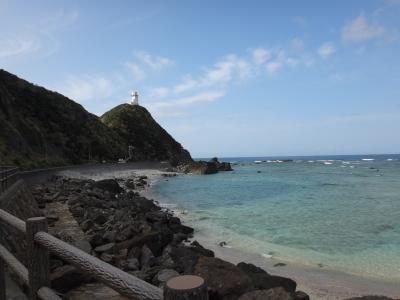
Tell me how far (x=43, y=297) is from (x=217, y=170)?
276ft

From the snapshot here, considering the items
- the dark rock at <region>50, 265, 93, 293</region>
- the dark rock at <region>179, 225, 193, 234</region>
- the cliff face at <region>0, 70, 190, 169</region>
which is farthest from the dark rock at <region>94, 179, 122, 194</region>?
the dark rock at <region>50, 265, 93, 293</region>

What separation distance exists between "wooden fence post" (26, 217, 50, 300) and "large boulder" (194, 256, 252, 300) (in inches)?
198

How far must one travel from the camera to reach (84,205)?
17.9m

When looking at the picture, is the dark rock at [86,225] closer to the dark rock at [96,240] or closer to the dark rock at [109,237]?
the dark rock at [109,237]

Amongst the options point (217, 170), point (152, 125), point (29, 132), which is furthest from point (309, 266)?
point (152, 125)

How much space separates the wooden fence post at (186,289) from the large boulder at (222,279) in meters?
6.32

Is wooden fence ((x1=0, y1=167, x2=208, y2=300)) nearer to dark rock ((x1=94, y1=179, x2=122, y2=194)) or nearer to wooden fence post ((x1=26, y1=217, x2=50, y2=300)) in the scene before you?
wooden fence post ((x1=26, y1=217, x2=50, y2=300))

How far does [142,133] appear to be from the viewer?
11944 centimetres

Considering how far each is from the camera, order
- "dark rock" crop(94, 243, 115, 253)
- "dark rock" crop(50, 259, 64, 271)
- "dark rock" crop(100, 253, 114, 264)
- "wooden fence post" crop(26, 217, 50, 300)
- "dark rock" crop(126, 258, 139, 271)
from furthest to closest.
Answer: "dark rock" crop(94, 243, 115, 253)
"dark rock" crop(100, 253, 114, 264)
"dark rock" crop(126, 258, 139, 271)
"dark rock" crop(50, 259, 64, 271)
"wooden fence post" crop(26, 217, 50, 300)

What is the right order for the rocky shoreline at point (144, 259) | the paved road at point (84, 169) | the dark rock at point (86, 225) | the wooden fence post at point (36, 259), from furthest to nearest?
the paved road at point (84, 169)
the dark rock at point (86, 225)
the rocky shoreline at point (144, 259)
the wooden fence post at point (36, 259)

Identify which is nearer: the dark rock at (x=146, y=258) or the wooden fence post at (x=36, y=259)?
the wooden fence post at (x=36, y=259)

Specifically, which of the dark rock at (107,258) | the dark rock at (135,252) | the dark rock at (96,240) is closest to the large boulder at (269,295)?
the dark rock at (107,258)

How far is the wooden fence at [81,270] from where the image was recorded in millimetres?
1504

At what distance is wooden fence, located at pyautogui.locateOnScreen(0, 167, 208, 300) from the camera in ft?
4.93
